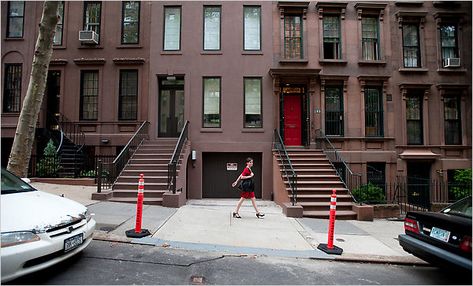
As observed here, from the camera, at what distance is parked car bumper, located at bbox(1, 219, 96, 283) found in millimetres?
3547

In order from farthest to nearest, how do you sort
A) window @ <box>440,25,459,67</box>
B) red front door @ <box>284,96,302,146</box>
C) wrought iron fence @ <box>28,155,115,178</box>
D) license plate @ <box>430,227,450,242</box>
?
window @ <box>440,25,459,67</box> → red front door @ <box>284,96,302,146</box> → wrought iron fence @ <box>28,155,115,178</box> → license plate @ <box>430,227,450,242</box>

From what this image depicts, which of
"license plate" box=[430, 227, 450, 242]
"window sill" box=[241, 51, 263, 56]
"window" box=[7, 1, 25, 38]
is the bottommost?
"license plate" box=[430, 227, 450, 242]

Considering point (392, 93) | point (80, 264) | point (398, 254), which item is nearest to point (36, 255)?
point (80, 264)

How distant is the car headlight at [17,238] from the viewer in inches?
141

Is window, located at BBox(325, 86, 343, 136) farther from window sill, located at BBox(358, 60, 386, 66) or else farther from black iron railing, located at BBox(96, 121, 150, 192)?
black iron railing, located at BBox(96, 121, 150, 192)

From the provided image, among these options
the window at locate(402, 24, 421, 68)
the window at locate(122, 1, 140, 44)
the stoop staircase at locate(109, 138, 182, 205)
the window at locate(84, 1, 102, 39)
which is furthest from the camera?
the window at locate(84, 1, 102, 39)

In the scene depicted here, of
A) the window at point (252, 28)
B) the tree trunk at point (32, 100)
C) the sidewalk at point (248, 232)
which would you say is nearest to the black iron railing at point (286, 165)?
the sidewalk at point (248, 232)

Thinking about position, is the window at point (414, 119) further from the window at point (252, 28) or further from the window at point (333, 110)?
the window at point (252, 28)

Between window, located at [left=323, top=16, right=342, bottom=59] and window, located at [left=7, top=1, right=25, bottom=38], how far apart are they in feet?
47.8

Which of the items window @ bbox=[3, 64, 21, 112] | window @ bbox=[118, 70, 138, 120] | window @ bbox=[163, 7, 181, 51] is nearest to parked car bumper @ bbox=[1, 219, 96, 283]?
window @ bbox=[118, 70, 138, 120]

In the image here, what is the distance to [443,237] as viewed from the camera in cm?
447

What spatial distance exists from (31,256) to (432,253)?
548cm

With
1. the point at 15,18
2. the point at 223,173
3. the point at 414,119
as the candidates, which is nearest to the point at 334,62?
the point at 414,119

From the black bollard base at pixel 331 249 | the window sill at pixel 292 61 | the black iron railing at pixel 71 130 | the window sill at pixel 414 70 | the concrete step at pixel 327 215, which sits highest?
the window sill at pixel 292 61
